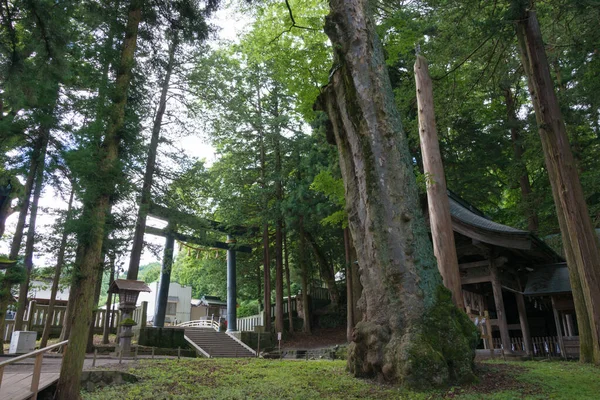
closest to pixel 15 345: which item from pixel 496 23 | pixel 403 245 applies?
pixel 403 245

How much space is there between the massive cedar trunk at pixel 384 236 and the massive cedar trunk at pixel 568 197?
9.91ft

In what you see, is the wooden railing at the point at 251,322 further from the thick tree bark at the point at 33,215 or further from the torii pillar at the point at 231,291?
the thick tree bark at the point at 33,215

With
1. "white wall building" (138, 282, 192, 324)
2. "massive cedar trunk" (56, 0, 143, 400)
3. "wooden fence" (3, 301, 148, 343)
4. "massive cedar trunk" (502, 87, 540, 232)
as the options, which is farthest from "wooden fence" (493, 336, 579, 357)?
"white wall building" (138, 282, 192, 324)

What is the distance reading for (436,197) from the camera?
8.38m

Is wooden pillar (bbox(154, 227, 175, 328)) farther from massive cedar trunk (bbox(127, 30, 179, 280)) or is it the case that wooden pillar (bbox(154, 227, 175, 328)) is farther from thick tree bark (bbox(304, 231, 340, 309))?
thick tree bark (bbox(304, 231, 340, 309))

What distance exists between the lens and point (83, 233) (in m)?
5.45

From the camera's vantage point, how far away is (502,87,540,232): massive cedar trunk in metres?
14.7

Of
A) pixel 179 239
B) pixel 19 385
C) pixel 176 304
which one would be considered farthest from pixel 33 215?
pixel 176 304

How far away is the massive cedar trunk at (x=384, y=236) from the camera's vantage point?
496cm

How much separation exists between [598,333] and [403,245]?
4149 millimetres

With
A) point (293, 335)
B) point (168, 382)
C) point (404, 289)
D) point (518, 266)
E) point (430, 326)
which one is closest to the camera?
point (430, 326)

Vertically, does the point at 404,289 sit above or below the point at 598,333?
above

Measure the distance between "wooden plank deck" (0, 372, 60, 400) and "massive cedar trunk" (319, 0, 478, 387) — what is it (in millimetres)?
4351

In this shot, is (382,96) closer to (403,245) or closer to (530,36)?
(403,245)
